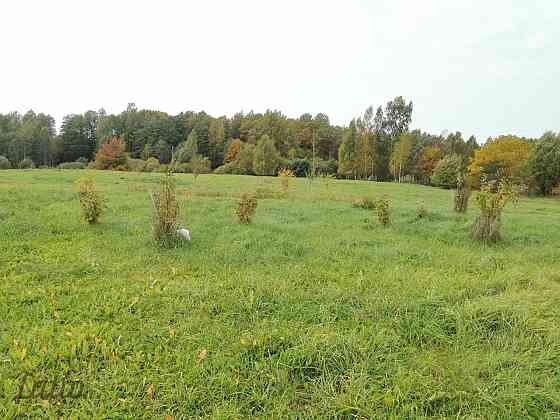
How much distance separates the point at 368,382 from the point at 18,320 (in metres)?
3.51

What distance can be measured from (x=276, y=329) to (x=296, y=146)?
5693cm

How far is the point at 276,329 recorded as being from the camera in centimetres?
324

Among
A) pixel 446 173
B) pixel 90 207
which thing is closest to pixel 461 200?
pixel 90 207

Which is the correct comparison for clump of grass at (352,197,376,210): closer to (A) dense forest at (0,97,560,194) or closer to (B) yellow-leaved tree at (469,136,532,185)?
(A) dense forest at (0,97,560,194)

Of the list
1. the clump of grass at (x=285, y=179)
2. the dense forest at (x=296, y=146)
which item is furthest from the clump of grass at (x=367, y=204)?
the dense forest at (x=296, y=146)

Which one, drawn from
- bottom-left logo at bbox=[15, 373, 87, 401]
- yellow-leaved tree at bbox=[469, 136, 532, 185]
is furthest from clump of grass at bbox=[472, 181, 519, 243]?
yellow-leaved tree at bbox=[469, 136, 532, 185]

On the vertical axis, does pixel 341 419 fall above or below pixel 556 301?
below

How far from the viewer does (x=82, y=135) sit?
195 ft

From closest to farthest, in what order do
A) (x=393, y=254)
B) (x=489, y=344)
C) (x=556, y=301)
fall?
(x=489, y=344) < (x=556, y=301) < (x=393, y=254)

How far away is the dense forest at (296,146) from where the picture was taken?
36.3 meters

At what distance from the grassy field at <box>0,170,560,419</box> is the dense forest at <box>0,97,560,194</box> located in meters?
26.4

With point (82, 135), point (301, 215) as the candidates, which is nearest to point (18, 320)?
point (301, 215)

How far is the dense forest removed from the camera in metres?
36.3

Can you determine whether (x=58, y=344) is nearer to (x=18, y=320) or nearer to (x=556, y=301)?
(x=18, y=320)
